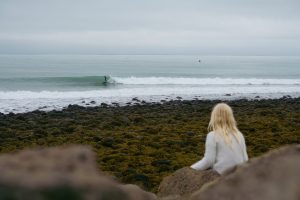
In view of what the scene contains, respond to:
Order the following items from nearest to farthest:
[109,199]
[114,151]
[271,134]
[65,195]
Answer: [65,195], [109,199], [114,151], [271,134]

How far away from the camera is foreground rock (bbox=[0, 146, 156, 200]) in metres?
1.69

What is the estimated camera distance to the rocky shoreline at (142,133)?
10586 mm

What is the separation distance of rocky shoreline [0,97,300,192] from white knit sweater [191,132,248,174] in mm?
3323

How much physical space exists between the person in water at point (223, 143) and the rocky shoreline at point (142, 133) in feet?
11.0

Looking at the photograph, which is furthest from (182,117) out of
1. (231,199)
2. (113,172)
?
(231,199)

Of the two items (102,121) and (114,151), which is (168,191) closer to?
(114,151)

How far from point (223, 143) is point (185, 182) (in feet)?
2.19

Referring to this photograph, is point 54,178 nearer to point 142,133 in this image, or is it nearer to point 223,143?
point 223,143

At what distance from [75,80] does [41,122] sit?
30.0m

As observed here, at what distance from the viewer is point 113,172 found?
9.82 metres

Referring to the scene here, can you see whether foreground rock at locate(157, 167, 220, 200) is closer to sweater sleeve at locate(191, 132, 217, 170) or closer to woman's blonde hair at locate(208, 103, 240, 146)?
sweater sleeve at locate(191, 132, 217, 170)

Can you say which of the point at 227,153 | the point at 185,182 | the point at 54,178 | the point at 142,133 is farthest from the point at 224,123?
the point at 142,133

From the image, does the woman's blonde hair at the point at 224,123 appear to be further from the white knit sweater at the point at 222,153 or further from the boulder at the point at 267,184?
the boulder at the point at 267,184

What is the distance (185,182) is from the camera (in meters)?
5.46
